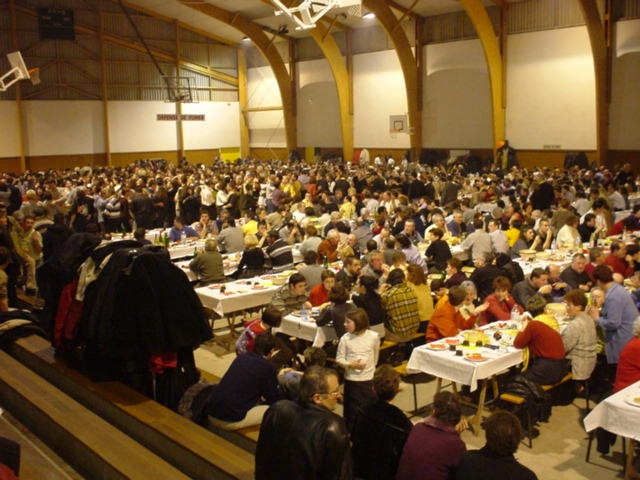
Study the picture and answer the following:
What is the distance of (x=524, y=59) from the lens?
23031 millimetres

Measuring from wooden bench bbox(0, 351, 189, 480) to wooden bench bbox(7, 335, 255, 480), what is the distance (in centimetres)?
14

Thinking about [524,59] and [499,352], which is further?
[524,59]

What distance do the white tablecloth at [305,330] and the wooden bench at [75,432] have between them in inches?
115

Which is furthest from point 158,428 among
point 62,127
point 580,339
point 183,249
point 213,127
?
point 213,127

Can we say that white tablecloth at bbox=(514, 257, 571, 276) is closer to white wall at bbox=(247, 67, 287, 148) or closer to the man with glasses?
the man with glasses

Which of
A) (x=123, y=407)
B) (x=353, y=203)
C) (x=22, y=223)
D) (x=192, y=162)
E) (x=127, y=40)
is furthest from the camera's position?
(x=192, y=162)

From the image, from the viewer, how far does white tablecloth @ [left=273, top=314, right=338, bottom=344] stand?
741 cm

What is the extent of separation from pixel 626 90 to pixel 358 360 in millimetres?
17796

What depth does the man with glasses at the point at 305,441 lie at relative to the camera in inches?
131

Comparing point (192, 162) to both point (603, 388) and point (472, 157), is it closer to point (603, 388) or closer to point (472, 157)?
point (472, 157)

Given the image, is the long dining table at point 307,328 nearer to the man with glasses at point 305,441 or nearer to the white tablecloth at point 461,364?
the white tablecloth at point 461,364

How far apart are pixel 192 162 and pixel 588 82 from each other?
18877mm

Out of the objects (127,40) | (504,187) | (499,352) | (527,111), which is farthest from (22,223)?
(127,40)

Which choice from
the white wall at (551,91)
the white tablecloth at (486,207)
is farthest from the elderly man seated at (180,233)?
the white wall at (551,91)
